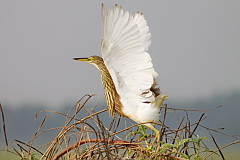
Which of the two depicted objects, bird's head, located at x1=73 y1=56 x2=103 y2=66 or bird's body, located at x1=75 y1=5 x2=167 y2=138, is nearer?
bird's body, located at x1=75 y1=5 x2=167 y2=138

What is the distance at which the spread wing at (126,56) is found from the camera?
153cm

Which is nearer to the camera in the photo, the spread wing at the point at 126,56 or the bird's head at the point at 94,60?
the spread wing at the point at 126,56

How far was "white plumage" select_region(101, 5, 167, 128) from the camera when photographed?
60.5 inches

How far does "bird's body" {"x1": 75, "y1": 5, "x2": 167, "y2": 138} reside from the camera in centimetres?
154

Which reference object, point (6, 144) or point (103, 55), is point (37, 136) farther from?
point (103, 55)

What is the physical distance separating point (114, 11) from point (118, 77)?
0.77ft

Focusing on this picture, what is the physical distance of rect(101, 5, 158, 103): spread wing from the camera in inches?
60.3

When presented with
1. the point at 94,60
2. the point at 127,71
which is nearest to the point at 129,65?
the point at 127,71

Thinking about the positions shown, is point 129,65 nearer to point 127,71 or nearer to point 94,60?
point 127,71

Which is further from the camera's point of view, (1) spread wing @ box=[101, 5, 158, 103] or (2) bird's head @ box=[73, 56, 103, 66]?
(2) bird's head @ box=[73, 56, 103, 66]

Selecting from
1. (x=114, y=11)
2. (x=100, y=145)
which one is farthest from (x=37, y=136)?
(x=114, y=11)

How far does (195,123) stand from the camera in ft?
5.42

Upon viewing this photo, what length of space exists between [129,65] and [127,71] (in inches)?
0.9

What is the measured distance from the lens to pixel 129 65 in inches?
62.2
